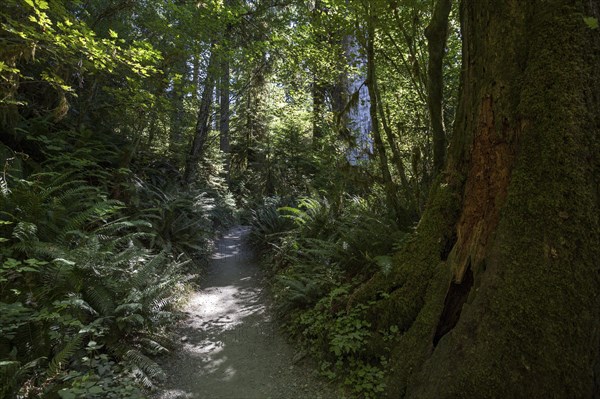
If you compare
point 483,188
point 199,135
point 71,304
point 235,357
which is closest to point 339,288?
point 235,357

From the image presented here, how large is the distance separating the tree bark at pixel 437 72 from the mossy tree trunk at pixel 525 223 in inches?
56.2

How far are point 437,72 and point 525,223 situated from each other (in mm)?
2986

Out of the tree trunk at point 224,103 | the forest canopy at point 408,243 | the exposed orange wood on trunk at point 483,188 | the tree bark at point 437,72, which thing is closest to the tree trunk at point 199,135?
the tree trunk at point 224,103

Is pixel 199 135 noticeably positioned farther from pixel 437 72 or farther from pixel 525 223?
pixel 525 223

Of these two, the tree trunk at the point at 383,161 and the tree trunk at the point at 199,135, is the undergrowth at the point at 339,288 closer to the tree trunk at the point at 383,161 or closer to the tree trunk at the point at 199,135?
the tree trunk at the point at 383,161

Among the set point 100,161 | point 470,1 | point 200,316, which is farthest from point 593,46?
point 100,161

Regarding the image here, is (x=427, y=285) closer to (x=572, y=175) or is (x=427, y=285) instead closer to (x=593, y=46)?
(x=572, y=175)

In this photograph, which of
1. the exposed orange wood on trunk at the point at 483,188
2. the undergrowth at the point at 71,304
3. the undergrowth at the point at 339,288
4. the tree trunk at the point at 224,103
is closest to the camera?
the exposed orange wood on trunk at the point at 483,188

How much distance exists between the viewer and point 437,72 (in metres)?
4.47

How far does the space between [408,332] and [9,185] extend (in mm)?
5785

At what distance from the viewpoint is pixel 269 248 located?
27.2 ft

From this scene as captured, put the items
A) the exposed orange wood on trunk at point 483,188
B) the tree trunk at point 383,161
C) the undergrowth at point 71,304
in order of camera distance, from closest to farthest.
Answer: the exposed orange wood on trunk at point 483,188 → the undergrowth at point 71,304 → the tree trunk at point 383,161

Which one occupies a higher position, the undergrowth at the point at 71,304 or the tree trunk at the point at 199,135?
the tree trunk at the point at 199,135

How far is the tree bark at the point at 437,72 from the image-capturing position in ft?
13.4
